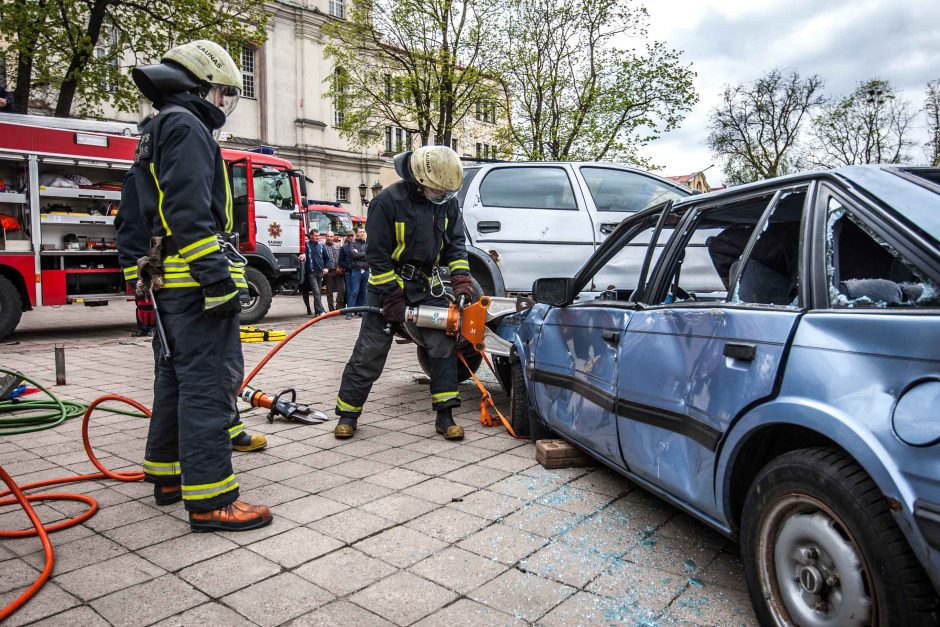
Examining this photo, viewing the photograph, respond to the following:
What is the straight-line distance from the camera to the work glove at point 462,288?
484 cm

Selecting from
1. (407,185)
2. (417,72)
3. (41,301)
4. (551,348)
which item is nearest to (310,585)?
(551,348)

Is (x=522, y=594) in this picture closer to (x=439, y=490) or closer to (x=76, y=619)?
(x=439, y=490)

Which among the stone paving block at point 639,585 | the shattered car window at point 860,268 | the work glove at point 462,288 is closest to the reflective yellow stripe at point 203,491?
the stone paving block at point 639,585

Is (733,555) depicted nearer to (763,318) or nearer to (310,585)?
(763,318)

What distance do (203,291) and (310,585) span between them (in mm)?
1376

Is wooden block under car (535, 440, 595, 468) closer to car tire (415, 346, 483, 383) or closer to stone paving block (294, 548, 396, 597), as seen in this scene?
stone paving block (294, 548, 396, 597)

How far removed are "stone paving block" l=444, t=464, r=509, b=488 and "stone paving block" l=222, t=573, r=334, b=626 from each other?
1.32 metres

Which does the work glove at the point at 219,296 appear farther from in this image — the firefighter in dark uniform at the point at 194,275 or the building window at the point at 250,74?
the building window at the point at 250,74

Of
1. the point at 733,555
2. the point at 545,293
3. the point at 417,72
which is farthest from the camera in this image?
the point at 417,72

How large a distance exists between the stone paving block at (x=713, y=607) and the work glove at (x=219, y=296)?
86.8 inches

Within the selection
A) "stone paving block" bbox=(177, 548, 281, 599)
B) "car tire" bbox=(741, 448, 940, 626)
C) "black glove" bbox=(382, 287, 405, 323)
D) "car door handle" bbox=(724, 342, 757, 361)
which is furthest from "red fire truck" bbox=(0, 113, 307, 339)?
"car tire" bbox=(741, 448, 940, 626)

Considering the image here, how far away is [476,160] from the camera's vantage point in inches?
309

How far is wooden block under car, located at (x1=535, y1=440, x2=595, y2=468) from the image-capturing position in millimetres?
4008

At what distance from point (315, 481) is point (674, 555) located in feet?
6.46
